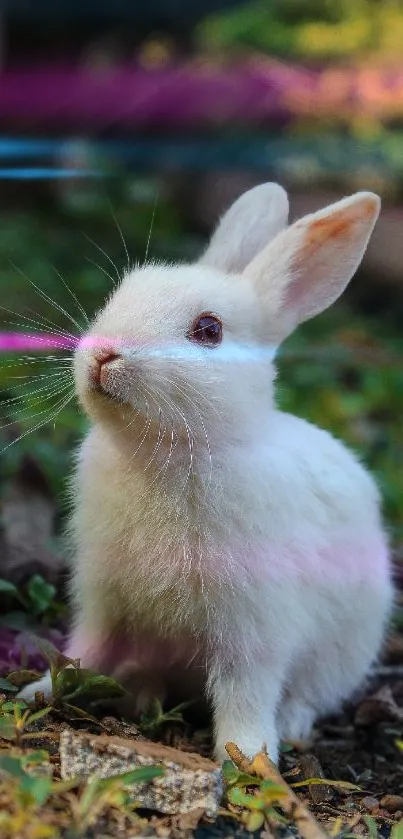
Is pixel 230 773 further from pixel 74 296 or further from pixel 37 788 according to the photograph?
pixel 74 296

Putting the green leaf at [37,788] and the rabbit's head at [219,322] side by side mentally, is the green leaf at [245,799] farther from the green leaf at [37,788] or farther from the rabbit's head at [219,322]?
the rabbit's head at [219,322]

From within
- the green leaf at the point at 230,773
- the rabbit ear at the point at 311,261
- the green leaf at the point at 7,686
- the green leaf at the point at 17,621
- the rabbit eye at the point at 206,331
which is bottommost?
the green leaf at the point at 7,686

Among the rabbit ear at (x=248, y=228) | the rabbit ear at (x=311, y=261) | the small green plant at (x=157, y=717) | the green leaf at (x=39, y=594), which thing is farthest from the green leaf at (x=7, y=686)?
the rabbit ear at (x=248, y=228)

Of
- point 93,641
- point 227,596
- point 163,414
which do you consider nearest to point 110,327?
point 163,414

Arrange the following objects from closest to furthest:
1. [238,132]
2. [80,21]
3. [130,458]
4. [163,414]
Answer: [163,414], [130,458], [80,21], [238,132]

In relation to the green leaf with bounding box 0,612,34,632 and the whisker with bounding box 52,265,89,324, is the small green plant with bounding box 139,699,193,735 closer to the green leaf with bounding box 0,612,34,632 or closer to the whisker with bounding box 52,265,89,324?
the green leaf with bounding box 0,612,34,632

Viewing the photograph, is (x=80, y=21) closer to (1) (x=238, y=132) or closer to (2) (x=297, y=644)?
(1) (x=238, y=132)

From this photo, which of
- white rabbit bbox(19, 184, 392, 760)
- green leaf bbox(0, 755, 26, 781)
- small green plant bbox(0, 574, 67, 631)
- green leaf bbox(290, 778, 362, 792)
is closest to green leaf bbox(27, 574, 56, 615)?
small green plant bbox(0, 574, 67, 631)
